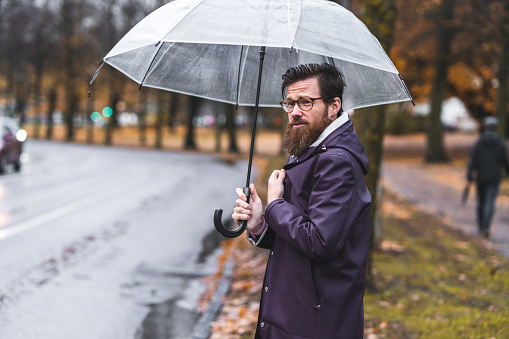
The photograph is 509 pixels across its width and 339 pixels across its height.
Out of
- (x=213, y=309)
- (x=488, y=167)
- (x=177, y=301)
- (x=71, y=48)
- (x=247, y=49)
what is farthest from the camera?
(x=71, y=48)

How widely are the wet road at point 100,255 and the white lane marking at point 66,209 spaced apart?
0.02 metres

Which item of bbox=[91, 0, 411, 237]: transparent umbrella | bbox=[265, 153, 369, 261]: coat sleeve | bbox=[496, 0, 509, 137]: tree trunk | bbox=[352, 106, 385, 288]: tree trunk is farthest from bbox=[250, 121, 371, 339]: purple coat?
bbox=[496, 0, 509, 137]: tree trunk

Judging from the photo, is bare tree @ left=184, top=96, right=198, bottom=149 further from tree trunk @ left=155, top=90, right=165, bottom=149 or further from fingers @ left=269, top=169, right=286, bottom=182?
fingers @ left=269, top=169, right=286, bottom=182

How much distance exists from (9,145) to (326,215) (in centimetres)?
1797

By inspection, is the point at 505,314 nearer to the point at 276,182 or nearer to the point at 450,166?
the point at 276,182

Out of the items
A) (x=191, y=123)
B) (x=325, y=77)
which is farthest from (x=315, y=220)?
(x=191, y=123)

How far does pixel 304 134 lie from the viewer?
8.54 ft

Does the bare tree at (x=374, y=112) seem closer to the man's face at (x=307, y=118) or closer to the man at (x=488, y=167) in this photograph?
the man's face at (x=307, y=118)

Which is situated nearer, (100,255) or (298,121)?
(298,121)

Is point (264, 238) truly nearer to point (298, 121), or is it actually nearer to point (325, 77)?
point (298, 121)

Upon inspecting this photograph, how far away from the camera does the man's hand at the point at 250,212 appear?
2.69 metres

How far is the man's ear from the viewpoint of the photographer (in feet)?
8.67

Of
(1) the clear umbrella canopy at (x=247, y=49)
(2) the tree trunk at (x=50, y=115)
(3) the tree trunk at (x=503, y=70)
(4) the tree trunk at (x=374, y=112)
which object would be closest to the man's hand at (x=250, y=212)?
(1) the clear umbrella canopy at (x=247, y=49)

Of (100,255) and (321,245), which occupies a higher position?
(321,245)
